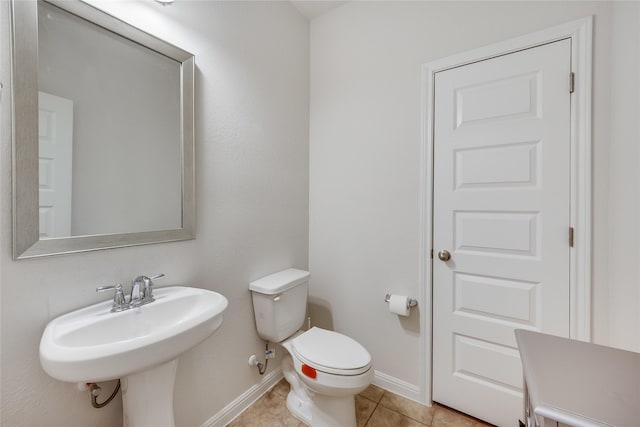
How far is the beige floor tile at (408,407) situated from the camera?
1.55 metres

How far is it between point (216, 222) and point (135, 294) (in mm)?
506

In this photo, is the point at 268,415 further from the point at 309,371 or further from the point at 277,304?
the point at 277,304

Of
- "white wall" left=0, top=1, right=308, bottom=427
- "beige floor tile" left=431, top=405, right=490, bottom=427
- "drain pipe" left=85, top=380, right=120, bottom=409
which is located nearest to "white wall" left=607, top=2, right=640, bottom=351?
"beige floor tile" left=431, top=405, right=490, bottom=427

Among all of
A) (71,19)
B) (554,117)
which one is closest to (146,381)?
(71,19)

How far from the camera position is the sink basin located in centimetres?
73

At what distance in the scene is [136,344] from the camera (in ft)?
2.59

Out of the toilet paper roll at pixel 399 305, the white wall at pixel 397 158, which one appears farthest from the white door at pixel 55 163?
the toilet paper roll at pixel 399 305

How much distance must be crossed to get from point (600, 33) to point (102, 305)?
2.38 meters

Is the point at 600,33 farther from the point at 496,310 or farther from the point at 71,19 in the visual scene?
the point at 71,19

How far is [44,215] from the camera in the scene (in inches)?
35.8

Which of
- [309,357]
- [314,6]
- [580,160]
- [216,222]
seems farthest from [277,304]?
[314,6]

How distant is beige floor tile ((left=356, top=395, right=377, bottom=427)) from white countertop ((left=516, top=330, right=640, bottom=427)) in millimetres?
1133

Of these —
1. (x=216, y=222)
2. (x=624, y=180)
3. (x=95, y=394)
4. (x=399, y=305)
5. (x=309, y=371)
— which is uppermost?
(x=624, y=180)

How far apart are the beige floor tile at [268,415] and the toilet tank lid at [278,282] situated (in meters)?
0.72
